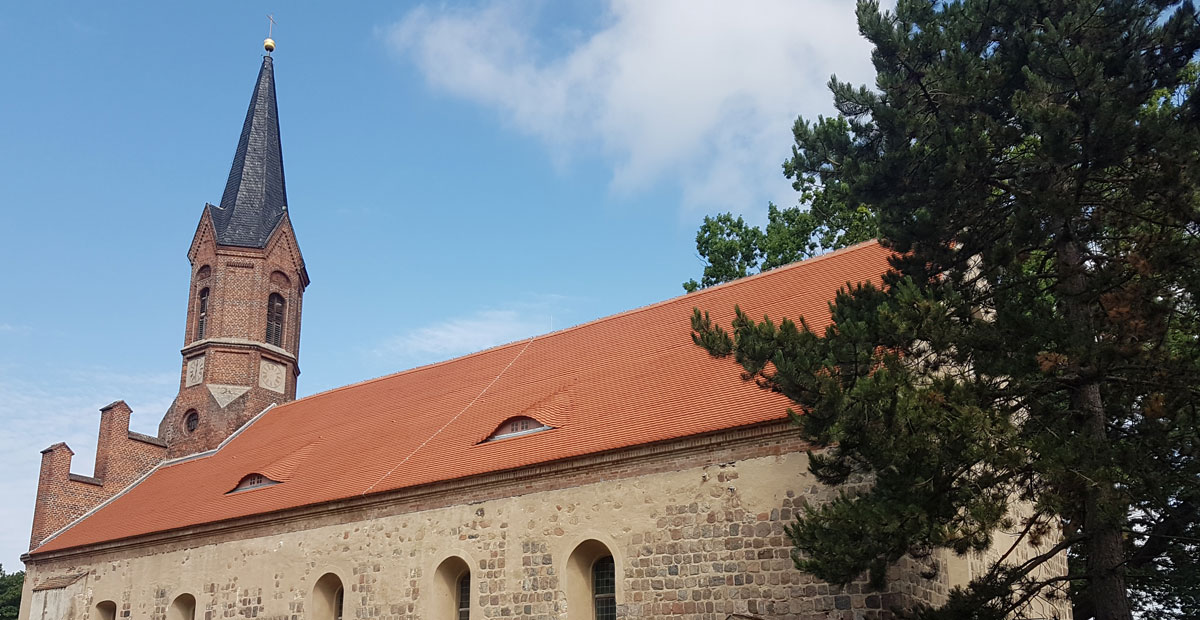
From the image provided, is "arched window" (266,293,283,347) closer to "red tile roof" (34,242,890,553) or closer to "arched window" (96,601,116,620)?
"red tile roof" (34,242,890,553)

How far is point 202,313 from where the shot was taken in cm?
2630

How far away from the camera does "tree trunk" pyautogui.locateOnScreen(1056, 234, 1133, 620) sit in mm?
8031

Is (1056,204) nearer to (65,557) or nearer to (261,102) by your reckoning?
(65,557)

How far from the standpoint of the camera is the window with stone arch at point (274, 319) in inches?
1028

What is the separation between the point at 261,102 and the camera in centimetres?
2800

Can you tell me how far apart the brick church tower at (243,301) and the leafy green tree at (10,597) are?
20.9m

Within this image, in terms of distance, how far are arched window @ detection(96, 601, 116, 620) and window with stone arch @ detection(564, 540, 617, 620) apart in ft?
36.9

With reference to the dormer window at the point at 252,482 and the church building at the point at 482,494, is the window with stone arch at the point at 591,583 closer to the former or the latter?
the church building at the point at 482,494

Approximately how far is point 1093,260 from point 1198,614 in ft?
28.8

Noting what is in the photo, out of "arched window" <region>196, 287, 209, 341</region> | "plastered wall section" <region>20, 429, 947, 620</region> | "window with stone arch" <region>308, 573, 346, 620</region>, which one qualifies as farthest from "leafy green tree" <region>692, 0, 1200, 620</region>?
"arched window" <region>196, 287, 209, 341</region>

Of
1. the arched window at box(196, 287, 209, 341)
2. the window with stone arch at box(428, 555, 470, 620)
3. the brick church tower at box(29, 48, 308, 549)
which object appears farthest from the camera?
the arched window at box(196, 287, 209, 341)

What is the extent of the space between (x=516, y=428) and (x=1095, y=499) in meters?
9.20

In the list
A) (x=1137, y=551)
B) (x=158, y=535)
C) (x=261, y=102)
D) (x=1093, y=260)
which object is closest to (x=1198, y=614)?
(x=1137, y=551)

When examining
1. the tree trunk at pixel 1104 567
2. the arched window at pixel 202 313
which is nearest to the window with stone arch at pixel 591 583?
the tree trunk at pixel 1104 567
